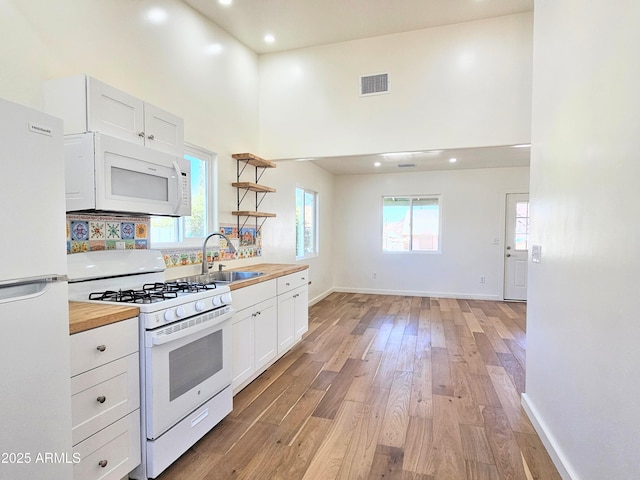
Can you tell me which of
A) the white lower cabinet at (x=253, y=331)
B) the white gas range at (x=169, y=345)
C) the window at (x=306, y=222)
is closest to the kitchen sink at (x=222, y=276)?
the white lower cabinet at (x=253, y=331)

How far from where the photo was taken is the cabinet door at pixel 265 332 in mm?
2900

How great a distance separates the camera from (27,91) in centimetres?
181

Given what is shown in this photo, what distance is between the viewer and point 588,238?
5.32 feet

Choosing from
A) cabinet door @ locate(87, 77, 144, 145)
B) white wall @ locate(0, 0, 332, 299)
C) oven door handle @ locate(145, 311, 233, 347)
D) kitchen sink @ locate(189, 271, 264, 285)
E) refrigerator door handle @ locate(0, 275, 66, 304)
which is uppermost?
white wall @ locate(0, 0, 332, 299)

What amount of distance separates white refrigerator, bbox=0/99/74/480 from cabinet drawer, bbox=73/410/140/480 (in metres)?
0.25

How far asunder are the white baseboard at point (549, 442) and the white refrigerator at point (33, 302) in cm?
223

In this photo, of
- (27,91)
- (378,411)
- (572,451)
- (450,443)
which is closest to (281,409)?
(378,411)

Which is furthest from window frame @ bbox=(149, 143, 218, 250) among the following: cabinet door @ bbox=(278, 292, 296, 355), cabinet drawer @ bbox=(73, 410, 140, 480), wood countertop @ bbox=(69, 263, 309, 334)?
cabinet drawer @ bbox=(73, 410, 140, 480)

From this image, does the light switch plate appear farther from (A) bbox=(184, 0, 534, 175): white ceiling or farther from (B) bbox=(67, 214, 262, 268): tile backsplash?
(B) bbox=(67, 214, 262, 268): tile backsplash

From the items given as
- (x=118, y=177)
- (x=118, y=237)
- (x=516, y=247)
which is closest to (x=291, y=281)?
(x=118, y=237)

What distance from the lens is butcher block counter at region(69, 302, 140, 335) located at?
1.44 metres

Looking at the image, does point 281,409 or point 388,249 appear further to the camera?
point 388,249

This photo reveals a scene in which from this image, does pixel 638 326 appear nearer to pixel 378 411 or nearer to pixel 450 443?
pixel 450 443

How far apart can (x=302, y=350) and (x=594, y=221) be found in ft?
9.51
